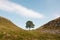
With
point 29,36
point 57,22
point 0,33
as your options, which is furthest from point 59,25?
point 0,33

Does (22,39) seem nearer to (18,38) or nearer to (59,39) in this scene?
(18,38)

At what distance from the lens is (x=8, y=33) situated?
66.2 m

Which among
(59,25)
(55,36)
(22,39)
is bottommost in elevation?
(22,39)

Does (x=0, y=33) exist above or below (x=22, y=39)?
above

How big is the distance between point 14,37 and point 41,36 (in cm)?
1153

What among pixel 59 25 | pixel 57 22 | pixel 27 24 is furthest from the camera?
pixel 27 24

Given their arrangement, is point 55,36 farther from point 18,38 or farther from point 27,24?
point 27,24

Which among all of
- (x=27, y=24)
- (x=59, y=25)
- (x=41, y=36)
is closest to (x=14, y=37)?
(x=41, y=36)

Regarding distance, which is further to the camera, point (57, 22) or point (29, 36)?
point (57, 22)

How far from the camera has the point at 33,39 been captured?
Result: 6138cm

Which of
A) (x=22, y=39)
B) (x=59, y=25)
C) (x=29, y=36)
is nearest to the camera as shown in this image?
(x=22, y=39)

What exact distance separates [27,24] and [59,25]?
32427mm

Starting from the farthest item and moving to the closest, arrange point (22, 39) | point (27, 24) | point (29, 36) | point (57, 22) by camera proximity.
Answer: point (27, 24), point (57, 22), point (29, 36), point (22, 39)

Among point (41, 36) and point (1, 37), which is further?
point (41, 36)
